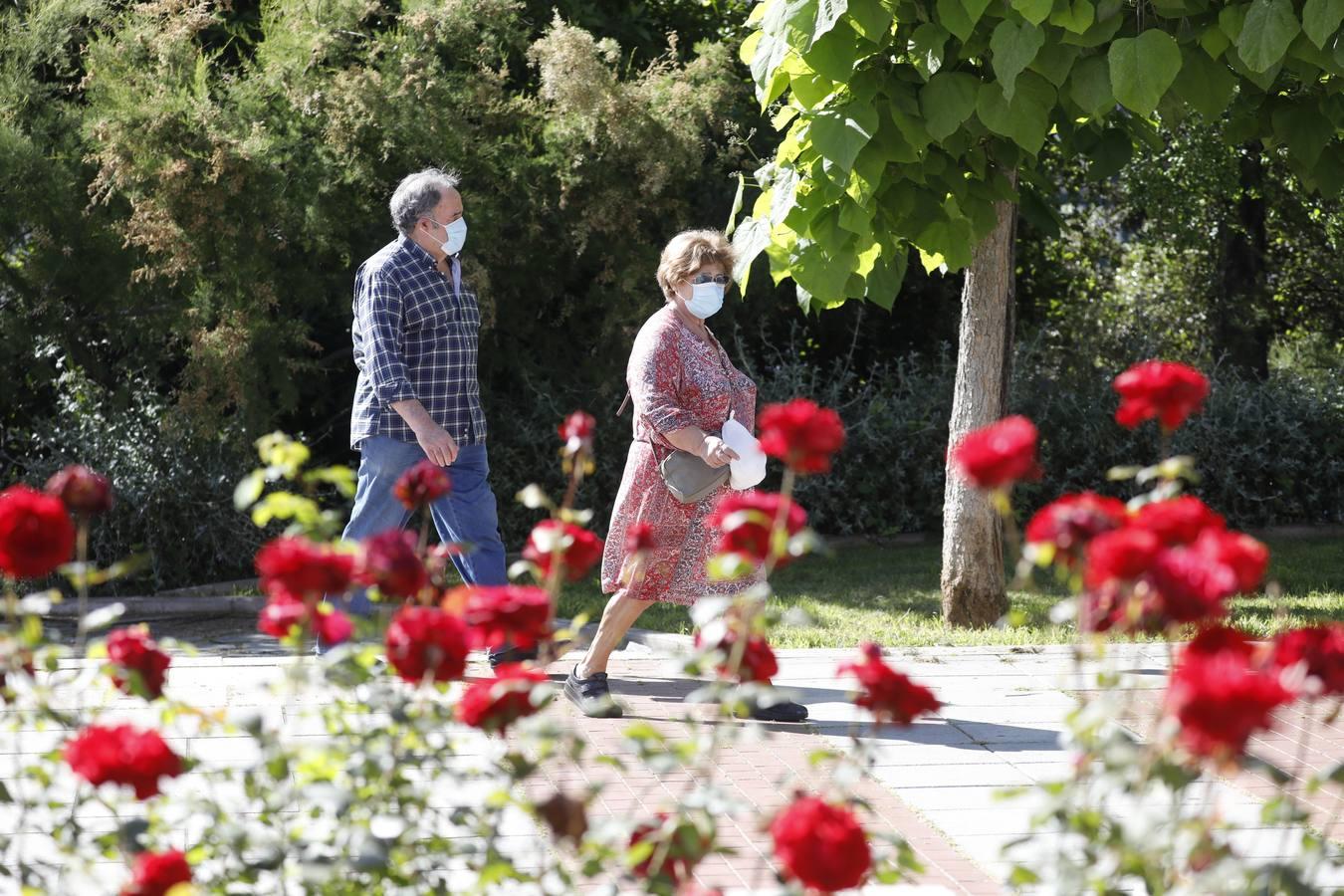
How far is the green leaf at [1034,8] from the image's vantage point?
19.5 ft

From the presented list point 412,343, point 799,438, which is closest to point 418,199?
point 412,343

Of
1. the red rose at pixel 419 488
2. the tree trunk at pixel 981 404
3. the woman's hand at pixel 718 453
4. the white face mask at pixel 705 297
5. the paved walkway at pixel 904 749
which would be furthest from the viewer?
the tree trunk at pixel 981 404

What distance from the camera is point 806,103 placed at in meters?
6.73

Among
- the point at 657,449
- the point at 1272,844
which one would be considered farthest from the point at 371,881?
the point at 657,449

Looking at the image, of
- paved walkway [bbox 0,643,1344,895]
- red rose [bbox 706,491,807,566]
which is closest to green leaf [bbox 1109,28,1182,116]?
paved walkway [bbox 0,643,1344,895]

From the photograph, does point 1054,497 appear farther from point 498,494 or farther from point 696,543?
point 696,543

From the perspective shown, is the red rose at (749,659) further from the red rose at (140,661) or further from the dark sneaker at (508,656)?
the dark sneaker at (508,656)

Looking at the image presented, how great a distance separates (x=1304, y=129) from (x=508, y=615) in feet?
19.3

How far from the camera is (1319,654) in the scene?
2.16 metres

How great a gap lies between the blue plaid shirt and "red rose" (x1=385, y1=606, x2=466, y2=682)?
13.1 feet

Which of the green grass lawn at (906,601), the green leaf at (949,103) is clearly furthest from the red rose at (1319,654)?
the green grass lawn at (906,601)

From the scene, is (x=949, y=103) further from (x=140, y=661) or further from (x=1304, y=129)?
(x=140, y=661)

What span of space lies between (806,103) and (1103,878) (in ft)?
16.5

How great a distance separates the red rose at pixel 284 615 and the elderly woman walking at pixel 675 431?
331 cm
